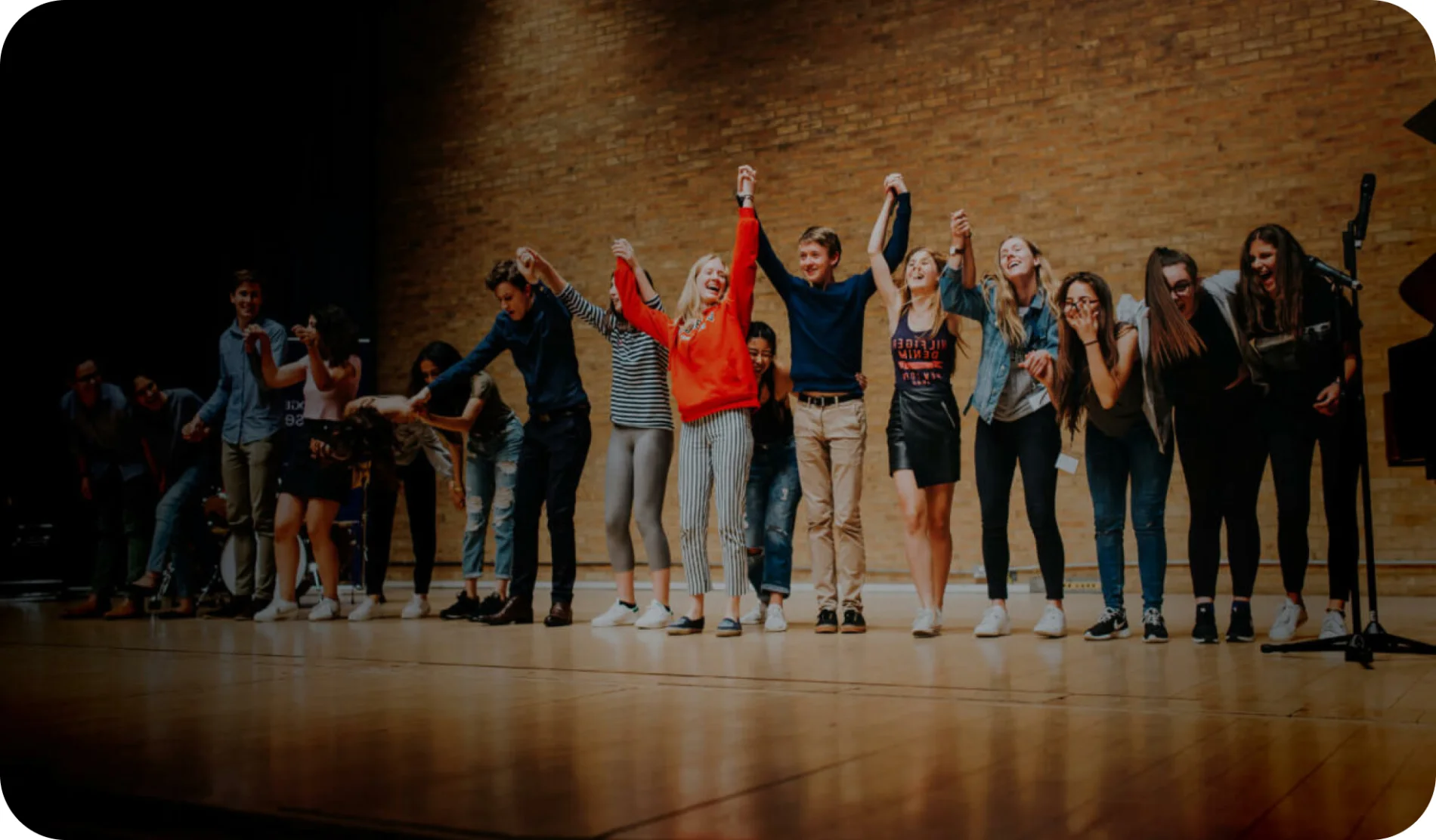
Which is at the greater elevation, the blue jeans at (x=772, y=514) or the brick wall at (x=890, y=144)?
the brick wall at (x=890, y=144)

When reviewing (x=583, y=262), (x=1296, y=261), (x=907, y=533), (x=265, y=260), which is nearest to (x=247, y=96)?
(x=265, y=260)

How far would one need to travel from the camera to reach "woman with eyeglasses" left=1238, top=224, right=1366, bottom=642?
143 inches

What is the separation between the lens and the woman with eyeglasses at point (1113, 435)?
12.6 feet

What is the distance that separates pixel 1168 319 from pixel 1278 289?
340 mm

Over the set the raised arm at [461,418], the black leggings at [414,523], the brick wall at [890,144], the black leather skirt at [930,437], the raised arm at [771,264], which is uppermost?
the brick wall at [890,144]

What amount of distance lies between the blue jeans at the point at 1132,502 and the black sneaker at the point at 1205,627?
0.42ft

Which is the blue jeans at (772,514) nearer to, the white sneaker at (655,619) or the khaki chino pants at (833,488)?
the khaki chino pants at (833,488)

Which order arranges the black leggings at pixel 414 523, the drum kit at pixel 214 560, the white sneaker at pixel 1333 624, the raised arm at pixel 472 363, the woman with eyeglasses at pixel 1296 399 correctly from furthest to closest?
the drum kit at pixel 214 560 → the black leggings at pixel 414 523 → the raised arm at pixel 472 363 → the woman with eyeglasses at pixel 1296 399 → the white sneaker at pixel 1333 624

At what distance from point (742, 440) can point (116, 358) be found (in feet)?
9.16

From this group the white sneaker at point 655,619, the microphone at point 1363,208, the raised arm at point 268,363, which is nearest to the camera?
the microphone at point 1363,208

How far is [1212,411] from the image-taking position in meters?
3.80

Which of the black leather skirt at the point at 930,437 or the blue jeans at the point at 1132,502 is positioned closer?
the blue jeans at the point at 1132,502

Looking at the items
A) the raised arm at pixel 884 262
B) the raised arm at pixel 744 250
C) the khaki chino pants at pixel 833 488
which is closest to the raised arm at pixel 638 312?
the raised arm at pixel 744 250

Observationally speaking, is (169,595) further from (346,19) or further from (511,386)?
(346,19)
